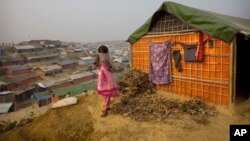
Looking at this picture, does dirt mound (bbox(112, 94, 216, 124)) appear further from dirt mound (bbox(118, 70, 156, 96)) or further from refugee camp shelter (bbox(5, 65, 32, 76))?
refugee camp shelter (bbox(5, 65, 32, 76))

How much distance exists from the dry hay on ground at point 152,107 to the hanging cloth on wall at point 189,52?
1.44 m

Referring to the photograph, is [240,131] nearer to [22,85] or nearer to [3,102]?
[3,102]

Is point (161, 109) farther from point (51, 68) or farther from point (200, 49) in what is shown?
point (51, 68)

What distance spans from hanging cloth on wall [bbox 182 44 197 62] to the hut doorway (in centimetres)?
193

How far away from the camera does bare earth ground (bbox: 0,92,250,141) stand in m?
4.50


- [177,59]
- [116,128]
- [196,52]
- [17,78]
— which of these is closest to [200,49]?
[196,52]

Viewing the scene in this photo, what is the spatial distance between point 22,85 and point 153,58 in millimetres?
28921

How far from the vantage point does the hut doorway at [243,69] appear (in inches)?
290

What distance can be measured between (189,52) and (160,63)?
4.48 feet

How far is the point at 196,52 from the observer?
6547 mm

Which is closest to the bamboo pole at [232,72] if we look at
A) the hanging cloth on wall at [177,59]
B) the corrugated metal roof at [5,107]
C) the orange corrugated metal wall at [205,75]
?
the orange corrugated metal wall at [205,75]

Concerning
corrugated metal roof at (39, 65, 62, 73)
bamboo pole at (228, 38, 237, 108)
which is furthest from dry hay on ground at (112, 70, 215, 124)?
corrugated metal roof at (39, 65, 62, 73)

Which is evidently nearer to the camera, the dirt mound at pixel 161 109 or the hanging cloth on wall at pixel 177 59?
the dirt mound at pixel 161 109

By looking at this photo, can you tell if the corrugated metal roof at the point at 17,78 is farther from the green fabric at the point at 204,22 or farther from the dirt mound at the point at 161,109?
the dirt mound at the point at 161,109
